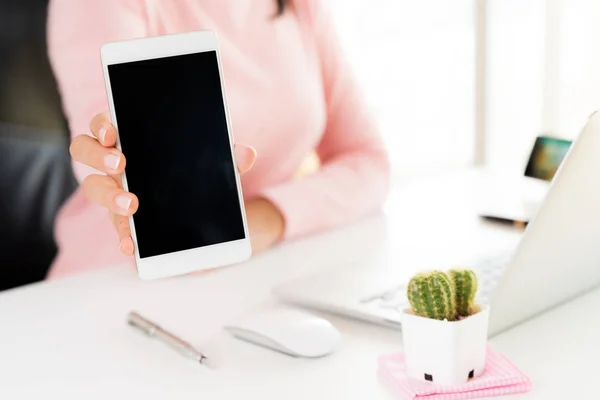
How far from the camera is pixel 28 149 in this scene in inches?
45.1

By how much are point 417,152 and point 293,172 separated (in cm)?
A: 48

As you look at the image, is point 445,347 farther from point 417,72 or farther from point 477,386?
point 417,72

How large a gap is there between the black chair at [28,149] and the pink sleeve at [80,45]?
0.6 inches

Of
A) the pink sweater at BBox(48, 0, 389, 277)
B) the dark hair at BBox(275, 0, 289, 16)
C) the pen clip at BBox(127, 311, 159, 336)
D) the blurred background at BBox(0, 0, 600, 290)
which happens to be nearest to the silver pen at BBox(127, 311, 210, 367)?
the pen clip at BBox(127, 311, 159, 336)

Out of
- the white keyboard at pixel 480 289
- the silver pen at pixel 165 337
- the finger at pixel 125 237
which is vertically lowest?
the silver pen at pixel 165 337

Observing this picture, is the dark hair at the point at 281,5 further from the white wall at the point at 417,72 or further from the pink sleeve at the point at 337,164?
the white wall at the point at 417,72

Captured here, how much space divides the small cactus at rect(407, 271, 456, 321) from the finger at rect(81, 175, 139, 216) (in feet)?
0.96

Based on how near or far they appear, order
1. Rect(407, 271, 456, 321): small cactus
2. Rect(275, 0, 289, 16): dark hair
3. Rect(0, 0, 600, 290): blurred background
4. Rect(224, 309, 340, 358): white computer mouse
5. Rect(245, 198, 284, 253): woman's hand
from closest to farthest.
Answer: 1. Rect(407, 271, 456, 321): small cactus
2. Rect(224, 309, 340, 358): white computer mouse
3. Rect(245, 198, 284, 253): woman's hand
4. Rect(275, 0, 289, 16): dark hair
5. Rect(0, 0, 600, 290): blurred background

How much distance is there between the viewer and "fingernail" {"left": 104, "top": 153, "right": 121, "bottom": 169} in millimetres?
727

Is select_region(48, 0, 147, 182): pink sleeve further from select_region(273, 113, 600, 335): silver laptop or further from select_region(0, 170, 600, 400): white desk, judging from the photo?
select_region(273, 113, 600, 335): silver laptop

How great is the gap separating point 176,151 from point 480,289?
0.36m

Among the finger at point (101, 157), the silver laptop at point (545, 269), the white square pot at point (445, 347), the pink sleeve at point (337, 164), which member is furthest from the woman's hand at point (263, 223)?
the white square pot at point (445, 347)

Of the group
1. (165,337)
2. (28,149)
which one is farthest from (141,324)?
(28,149)

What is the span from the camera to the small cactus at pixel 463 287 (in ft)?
2.07
